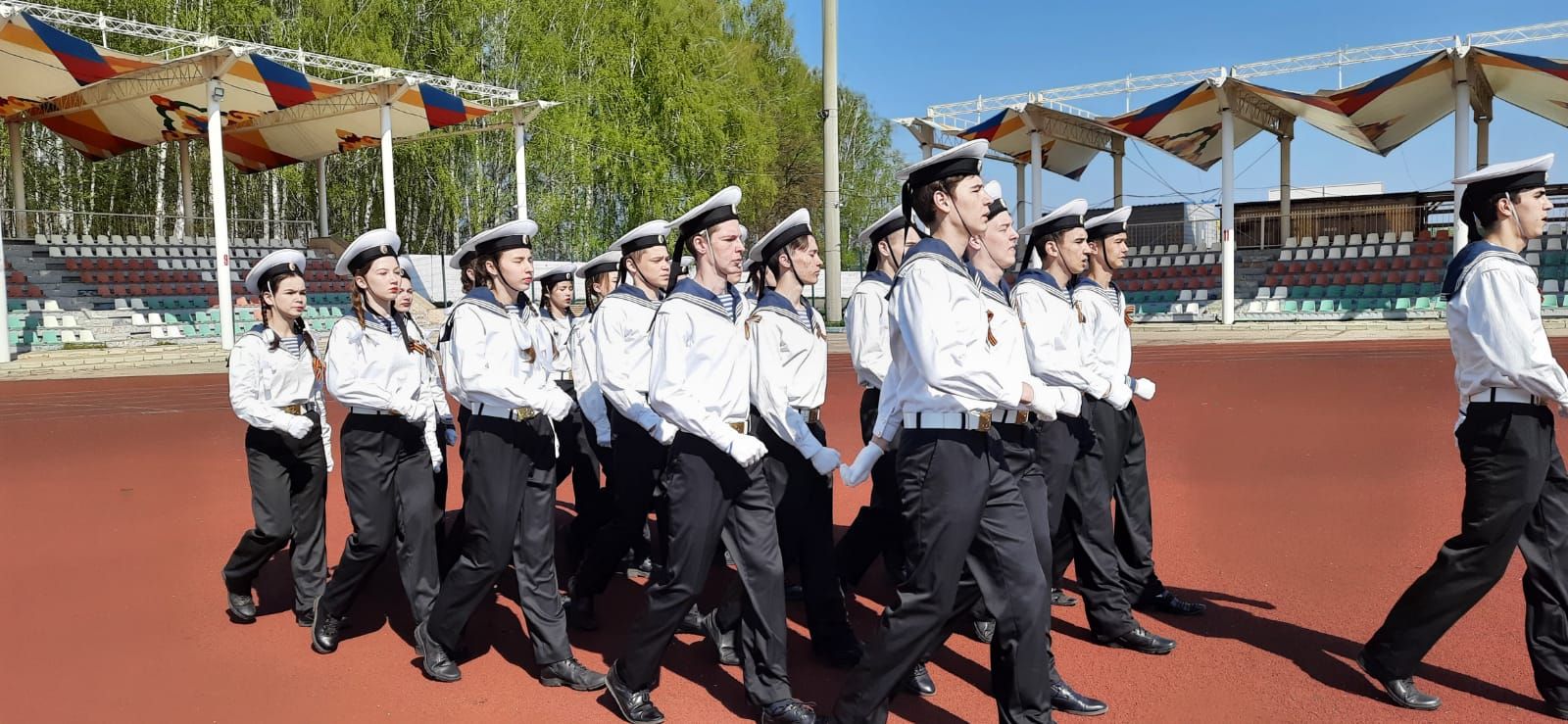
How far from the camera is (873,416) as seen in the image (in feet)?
16.2

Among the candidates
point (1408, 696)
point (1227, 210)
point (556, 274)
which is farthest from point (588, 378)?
point (1227, 210)

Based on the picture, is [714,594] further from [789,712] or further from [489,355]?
[489,355]

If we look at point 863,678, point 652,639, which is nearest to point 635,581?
point 652,639

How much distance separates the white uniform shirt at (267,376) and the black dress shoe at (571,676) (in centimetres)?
178

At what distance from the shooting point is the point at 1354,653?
13.3ft

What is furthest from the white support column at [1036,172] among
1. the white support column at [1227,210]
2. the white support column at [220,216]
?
the white support column at [220,216]

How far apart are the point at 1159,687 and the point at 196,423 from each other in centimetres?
1103

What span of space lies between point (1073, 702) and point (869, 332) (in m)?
1.82

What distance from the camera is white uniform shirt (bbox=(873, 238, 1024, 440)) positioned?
2982mm

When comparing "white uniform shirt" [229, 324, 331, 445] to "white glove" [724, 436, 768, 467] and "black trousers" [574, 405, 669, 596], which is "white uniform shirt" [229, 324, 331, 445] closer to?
"black trousers" [574, 405, 669, 596]

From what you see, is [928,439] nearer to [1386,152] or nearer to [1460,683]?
[1460,683]

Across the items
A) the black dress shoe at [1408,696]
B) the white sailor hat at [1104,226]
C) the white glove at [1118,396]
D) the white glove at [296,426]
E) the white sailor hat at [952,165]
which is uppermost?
the white sailor hat at [952,165]

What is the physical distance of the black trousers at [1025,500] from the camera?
124 inches

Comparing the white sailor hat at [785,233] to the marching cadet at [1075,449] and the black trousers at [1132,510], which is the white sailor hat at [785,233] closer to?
the marching cadet at [1075,449]
